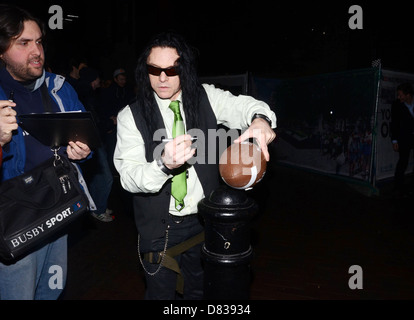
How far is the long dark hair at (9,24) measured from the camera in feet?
6.43

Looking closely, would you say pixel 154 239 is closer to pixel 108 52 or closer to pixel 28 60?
pixel 28 60

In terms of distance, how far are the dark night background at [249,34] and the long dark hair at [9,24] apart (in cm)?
887

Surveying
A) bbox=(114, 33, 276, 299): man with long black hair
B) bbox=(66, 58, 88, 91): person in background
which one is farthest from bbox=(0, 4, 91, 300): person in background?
bbox=(66, 58, 88, 91): person in background

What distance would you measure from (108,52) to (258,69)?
674 cm

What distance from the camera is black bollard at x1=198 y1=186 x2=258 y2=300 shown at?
1.73m

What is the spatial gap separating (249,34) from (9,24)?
14234 millimetres

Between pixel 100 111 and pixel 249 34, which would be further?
pixel 249 34

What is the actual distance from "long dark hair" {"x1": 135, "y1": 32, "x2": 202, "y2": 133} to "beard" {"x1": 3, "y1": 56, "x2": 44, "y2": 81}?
1.91ft

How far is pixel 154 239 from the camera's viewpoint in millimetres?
2133

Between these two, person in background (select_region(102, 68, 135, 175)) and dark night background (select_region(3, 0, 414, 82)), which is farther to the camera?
dark night background (select_region(3, 0, 414, 82))

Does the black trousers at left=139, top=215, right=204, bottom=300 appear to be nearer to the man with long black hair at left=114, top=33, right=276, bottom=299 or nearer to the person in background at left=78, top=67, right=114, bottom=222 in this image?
the man with long black hair at left=114, top=33, right=276, bottom=299

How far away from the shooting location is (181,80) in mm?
2156

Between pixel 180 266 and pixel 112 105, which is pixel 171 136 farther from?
pixel 112 105

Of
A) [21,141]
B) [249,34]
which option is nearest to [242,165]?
[21,141]
